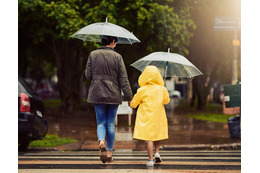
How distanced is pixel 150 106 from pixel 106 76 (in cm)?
77

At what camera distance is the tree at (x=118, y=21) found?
39.7 ft

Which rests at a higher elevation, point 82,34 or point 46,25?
point 46,25

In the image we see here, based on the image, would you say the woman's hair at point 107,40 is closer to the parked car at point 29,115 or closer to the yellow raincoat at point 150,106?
the yellow raincoat at point 150,106

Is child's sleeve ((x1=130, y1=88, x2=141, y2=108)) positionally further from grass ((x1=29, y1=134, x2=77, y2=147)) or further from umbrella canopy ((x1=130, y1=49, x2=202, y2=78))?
grass ((x1=29, y1=134, x2=77, y2=147))

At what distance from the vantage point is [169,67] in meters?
7.58

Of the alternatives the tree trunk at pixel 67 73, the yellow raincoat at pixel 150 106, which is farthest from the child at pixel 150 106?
the tree trunk at pixel 67 73

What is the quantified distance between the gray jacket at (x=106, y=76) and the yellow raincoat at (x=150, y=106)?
8.2 inches

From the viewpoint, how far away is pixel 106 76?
251 inches

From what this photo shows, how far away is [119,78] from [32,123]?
9.28 ft

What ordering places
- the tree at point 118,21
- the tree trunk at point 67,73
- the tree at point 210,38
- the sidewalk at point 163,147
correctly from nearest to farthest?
the sidewalk at point 163,147, the tree at point 118,21, the tree trunk at point 67,73, the tree at point 210,38

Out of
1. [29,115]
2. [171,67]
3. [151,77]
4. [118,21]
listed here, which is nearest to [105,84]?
[151,77]

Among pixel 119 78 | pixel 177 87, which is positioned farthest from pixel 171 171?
pixel 177 87
